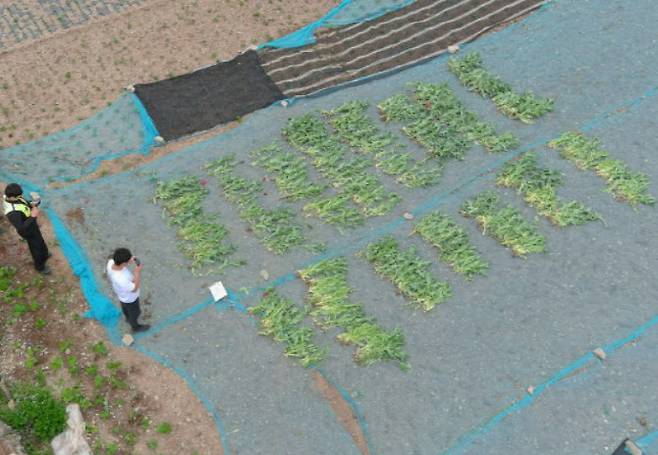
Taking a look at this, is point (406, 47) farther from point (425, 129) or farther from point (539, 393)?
point (539, 393)

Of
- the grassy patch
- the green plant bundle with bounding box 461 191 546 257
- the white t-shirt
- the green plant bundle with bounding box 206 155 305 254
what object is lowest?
the green plant bundle with bounding box 461 191 546 257

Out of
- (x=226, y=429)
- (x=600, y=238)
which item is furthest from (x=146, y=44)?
(x=600, y=238)

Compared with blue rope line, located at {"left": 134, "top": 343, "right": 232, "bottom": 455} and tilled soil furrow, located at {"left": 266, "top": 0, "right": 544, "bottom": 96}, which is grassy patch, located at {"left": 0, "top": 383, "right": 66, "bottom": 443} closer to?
blue rope line, located at {"left": 134, "top": 343, "right": 232, "bottom": 455}

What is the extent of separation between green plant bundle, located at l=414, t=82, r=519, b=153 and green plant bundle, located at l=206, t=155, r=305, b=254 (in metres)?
3.23

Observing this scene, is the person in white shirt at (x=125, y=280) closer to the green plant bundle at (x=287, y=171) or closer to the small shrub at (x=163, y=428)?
the small shrub at (x=163, y=428)

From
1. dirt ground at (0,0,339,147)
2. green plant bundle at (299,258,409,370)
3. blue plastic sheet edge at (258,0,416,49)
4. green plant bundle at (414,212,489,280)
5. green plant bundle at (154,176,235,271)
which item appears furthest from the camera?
blue plastic sheet edge at (258,0,416,49)

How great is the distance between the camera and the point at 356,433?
676cm

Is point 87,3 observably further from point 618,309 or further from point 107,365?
point 618,309

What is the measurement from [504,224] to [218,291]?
4.13 metres

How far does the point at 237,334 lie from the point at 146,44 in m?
7.02

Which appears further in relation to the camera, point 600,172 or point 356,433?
point 600,172

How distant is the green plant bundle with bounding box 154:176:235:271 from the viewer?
828 centimetres

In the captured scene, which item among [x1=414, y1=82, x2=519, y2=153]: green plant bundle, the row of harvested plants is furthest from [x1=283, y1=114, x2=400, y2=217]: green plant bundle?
[x1=414, y1=82, x2=519, y2=153]: green plant bundle

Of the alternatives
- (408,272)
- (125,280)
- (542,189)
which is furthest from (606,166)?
(125,280)
